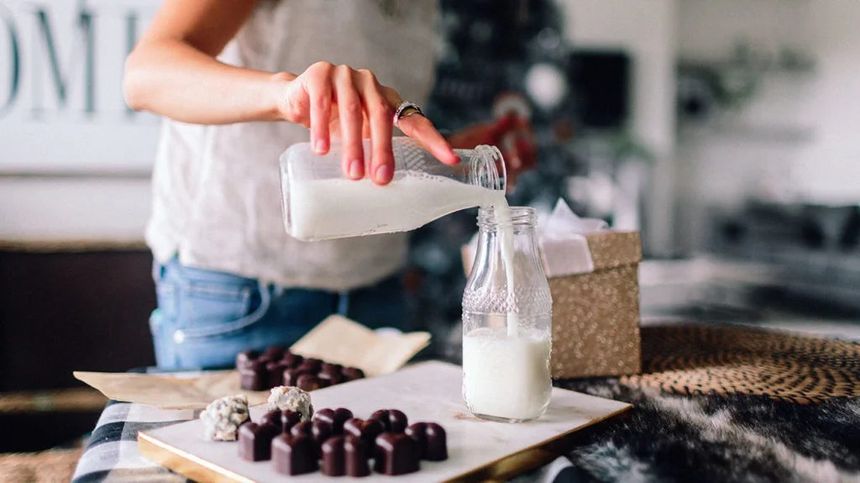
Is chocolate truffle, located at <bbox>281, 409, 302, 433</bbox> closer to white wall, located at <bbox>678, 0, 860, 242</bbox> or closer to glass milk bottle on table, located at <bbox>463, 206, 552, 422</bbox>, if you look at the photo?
glass milk bottle on table, located at <bbox>463, 206, 552, 422</bbox>

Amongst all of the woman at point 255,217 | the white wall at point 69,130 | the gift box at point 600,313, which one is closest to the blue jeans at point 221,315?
the woman at point 255,217

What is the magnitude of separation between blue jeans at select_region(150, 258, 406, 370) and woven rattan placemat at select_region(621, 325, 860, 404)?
53 centimetres

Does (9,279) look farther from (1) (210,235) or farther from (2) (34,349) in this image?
(1) (210,235)

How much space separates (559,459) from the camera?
0.67m

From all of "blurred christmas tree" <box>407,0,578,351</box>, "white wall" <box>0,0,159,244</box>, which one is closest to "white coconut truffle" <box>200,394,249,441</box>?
"white wall" <box>0,0,159,244</box>

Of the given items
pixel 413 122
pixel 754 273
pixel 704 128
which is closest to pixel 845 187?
pixel 704 128

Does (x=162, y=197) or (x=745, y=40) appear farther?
(x=745, y=40)

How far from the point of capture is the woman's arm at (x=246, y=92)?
692 mm

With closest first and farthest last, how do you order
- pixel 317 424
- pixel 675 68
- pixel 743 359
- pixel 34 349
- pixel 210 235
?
pixel 317 424 < pixel 743 359 < pixel 210 235 < pixel 34 349 < pixel 675 68

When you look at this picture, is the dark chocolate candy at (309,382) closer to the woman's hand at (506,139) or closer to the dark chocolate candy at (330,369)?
the dark chocolate candy at (330,369)

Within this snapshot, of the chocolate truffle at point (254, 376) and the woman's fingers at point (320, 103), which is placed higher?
the woman's fingers at point (320, 103)

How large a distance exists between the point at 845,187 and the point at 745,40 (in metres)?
1.43

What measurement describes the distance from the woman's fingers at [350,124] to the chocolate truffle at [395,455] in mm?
238

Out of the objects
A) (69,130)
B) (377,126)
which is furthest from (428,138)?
(69,130)
